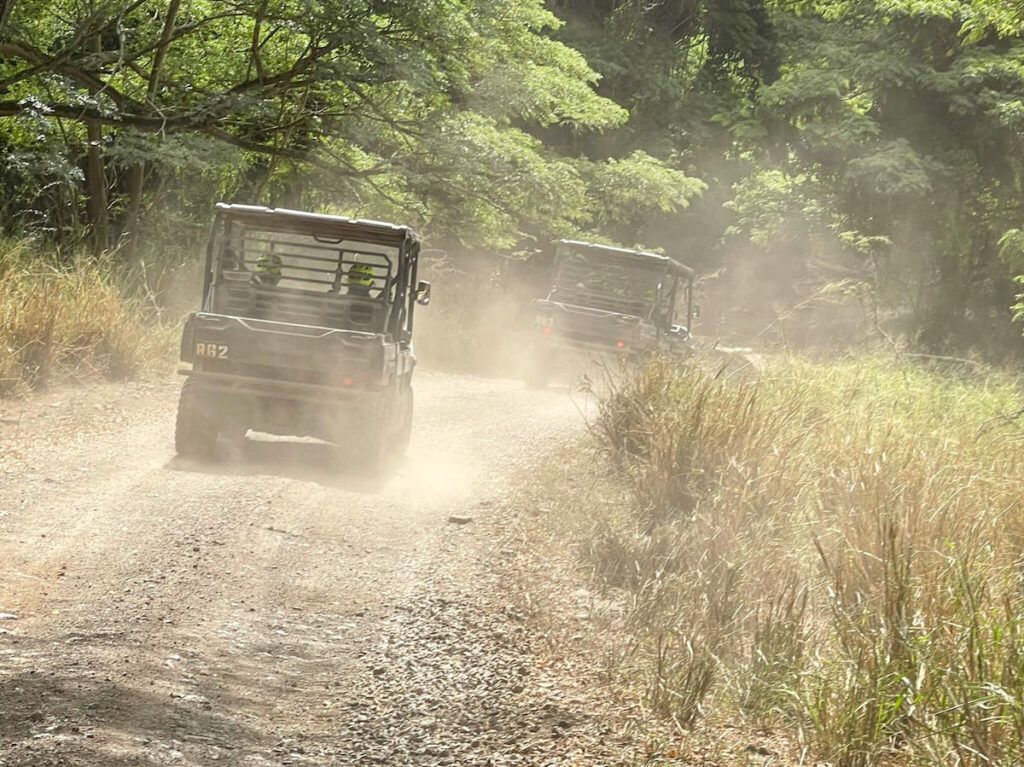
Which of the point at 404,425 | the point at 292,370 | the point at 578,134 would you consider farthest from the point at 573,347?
the point at 292,370

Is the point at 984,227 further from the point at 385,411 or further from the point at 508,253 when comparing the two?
the point at 385,411

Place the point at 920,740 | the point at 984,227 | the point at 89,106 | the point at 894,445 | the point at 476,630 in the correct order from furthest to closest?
1. the point at 984,227
2. the point at 89,106
3. the point at 894,445
4. the point at 476,630
5. the point at 920,740

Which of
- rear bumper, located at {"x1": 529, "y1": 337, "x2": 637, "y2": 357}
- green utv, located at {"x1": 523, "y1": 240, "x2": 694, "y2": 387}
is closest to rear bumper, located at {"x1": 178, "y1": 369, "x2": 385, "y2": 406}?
green utv, located at {"x1": 523, "y1": 240, "x2": 694, "y2": 387}

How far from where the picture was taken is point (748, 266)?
107 feet

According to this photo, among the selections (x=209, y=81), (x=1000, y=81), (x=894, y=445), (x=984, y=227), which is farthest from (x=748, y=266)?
(x=894, y=445)

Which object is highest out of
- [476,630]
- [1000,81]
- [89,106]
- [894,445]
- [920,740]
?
[1000,81]

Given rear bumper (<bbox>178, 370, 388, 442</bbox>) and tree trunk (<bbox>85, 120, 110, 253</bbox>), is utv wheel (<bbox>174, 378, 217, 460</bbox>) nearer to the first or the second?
rear bumper (<bbox>178, 370, 388, 442</bbox>)

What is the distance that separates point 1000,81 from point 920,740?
21.9m

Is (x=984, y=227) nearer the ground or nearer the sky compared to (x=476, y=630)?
nearer the sky

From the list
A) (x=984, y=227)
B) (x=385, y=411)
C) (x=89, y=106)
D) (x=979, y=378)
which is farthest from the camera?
(x=984, y=227)

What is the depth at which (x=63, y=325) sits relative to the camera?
1281 centimetres

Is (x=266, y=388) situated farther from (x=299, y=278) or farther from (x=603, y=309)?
(x=603, y=309)

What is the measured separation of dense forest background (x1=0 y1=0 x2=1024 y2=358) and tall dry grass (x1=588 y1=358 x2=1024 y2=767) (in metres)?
3.20

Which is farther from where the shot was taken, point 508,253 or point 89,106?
point 508,253
